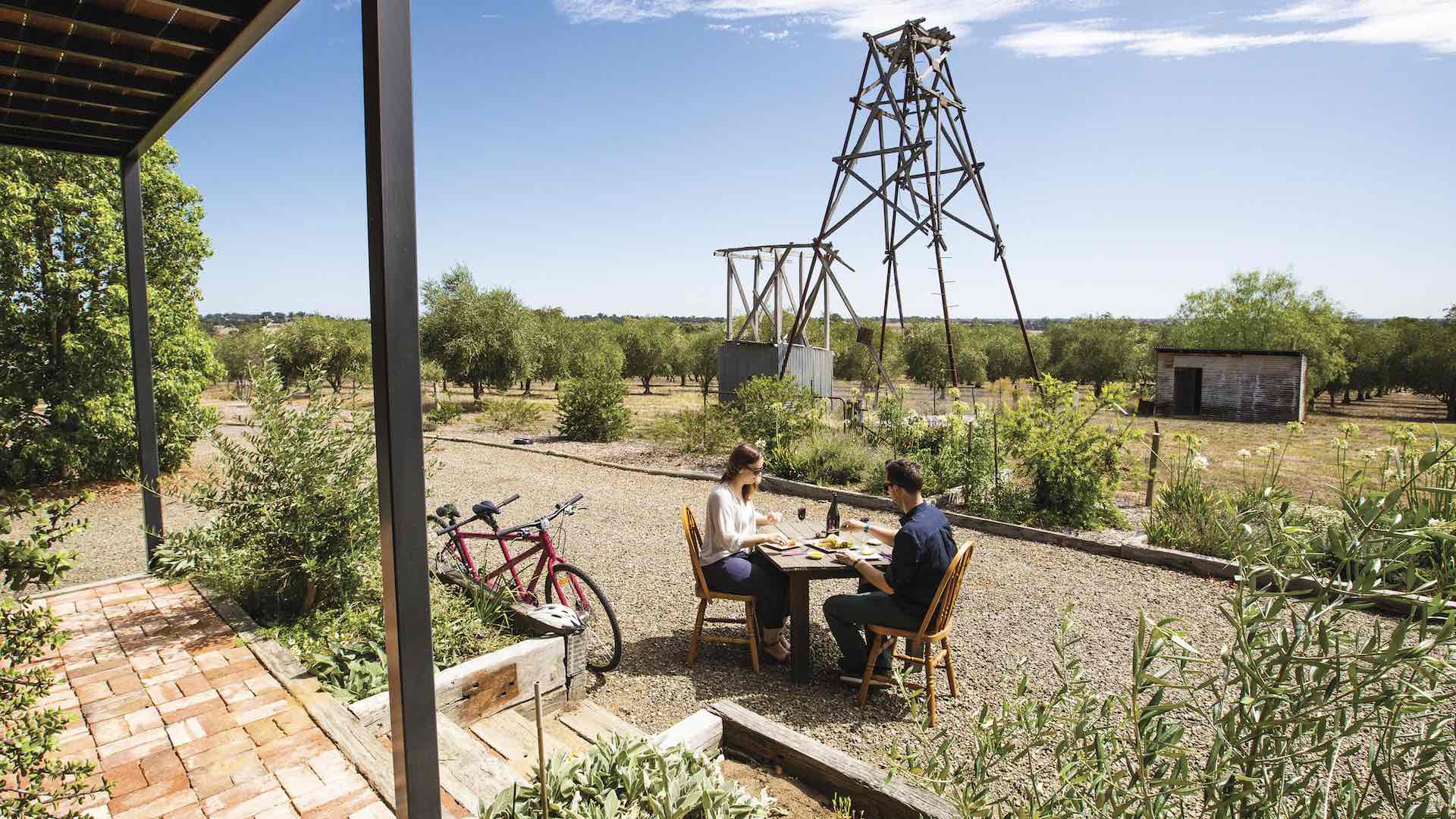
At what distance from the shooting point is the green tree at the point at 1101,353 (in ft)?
146

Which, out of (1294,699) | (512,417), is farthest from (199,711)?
(512,417)

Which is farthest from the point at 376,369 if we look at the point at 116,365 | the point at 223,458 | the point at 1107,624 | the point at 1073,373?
the point at 1073,373

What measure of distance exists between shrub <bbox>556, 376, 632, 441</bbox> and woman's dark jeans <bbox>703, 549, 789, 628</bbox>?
426 inches

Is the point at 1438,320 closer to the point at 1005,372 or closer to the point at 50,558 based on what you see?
the point at 1005,372

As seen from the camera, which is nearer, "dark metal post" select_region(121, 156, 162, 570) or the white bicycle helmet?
the white bicycle helmet

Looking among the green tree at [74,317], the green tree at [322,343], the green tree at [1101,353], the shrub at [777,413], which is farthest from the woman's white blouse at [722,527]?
the green tree at [1101,353]

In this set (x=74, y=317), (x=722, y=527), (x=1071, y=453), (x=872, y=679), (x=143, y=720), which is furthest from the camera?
(x=74, y=317)

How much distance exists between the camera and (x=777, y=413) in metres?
11.5

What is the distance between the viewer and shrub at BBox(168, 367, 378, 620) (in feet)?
14.6

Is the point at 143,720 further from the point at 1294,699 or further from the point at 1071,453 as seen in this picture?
the point at 1071,453

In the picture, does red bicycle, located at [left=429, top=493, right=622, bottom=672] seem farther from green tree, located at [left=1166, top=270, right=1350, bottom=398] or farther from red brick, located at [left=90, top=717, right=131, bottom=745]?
green tree, located at [left=1166, top=270, right=1350, bottom=398]

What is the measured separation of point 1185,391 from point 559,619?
95.1ft

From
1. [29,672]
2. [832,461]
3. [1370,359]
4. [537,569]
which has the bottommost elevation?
[832,461]

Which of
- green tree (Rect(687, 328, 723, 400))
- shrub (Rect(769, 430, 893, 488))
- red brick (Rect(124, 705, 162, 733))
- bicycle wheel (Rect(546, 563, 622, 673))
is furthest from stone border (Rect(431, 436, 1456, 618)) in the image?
green tree (Rect(687, 328, 723, 400))
